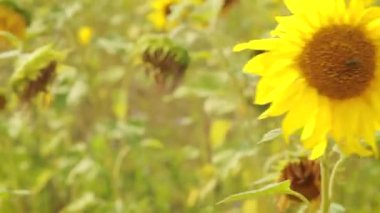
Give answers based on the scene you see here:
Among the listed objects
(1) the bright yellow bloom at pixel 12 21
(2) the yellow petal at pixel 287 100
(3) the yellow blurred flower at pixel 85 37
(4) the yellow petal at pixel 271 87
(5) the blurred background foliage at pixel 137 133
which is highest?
(1) the bright yellow bloom at pixel 12 21

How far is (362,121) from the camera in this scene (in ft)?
2.99

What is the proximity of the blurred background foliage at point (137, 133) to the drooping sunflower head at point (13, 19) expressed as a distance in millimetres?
26

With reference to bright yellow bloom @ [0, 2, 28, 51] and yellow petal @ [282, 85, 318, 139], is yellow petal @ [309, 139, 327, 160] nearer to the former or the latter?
yellow petal @ [282, 85, 318, 139]

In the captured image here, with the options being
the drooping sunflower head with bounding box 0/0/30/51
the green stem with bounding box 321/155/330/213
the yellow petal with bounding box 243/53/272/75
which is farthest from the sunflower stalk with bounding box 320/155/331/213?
the drooping sunflower head with bounding box 0/0/30/51

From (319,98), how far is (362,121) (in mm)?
47

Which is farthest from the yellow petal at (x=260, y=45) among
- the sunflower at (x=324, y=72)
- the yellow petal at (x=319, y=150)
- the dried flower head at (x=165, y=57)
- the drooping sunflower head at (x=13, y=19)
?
the drooping sunflower head at (x=13, y=19)

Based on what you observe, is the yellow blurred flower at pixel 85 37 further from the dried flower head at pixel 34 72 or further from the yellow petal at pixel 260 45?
the yellow petal at pixel 260 45

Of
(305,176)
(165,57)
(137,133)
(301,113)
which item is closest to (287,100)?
(301,113)

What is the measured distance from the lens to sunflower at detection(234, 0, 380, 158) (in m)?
0.89

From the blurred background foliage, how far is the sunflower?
327mm

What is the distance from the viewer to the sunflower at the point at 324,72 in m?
0.89

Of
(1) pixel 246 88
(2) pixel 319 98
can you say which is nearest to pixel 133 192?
(1) pixel 246 88

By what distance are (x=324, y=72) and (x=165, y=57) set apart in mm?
386

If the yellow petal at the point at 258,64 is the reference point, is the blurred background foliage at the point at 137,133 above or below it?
below
